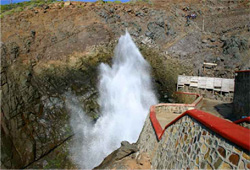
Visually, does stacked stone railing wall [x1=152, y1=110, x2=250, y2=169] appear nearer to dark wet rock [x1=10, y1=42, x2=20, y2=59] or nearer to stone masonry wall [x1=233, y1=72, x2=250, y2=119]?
stone masonry wall [x1=233, y1=72, x2=250, y2=119]

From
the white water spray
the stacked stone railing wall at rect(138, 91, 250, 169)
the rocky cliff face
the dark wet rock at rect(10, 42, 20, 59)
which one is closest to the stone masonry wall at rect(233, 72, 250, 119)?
the white water spray

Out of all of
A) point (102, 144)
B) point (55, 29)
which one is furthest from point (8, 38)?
point (102, 144)

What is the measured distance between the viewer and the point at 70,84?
16281 mm

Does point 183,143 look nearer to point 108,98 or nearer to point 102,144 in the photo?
point 102,144

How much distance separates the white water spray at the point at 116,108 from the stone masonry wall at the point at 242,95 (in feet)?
21.2

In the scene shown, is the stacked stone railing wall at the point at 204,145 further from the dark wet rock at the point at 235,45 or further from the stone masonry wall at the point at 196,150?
the dark wet rock at the point at 235,45

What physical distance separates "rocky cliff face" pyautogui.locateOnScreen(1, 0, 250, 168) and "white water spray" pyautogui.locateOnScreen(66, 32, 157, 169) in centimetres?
82

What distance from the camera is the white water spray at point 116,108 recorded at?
40.9ft

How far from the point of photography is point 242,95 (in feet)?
31.8

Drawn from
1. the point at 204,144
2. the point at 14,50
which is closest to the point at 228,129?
the point at 204,144

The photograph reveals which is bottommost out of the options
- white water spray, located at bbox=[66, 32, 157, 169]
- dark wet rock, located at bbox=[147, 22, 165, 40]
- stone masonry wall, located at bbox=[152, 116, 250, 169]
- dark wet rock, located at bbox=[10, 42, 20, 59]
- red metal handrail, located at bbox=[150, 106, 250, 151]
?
white water spray, located at bbox=[66, 32, 157, 169]

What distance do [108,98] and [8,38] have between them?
12384 millimetres

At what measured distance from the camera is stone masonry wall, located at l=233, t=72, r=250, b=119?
29.7ft

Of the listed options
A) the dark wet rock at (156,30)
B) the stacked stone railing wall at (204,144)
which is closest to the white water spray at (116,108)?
the dark wet rock at (156,30)
